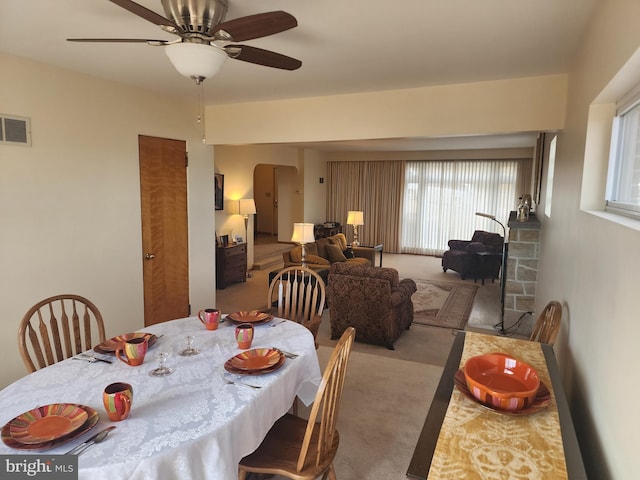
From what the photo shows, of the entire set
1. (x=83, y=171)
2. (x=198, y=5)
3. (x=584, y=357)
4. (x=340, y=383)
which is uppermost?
(x=198, y=5)

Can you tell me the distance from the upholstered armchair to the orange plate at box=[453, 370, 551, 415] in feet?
19.9

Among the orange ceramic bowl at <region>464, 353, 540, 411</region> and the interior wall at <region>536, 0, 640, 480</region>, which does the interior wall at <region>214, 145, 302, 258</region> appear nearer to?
the interior wall at <region>536, 0, 640, 480</region>

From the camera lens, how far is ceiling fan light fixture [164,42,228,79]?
1.63 m

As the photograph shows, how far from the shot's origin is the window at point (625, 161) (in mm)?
1653

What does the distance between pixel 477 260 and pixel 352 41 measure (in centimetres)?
571

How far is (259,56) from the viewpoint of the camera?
198 cm

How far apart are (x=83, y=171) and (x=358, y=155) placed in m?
7.40

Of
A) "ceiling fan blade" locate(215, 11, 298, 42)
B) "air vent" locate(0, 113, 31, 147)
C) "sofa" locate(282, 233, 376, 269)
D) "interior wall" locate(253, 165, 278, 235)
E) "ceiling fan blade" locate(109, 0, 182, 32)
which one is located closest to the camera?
"ceiling fan blade" locate(109, 0, 182, 32)

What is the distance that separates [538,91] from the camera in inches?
125

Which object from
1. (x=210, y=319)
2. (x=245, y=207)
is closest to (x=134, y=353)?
(x=210, y=319)

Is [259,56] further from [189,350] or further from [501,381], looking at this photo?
[501,381]

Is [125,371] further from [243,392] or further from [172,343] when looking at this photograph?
[243,392]

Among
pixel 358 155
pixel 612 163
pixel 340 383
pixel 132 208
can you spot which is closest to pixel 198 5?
pixel 340 383

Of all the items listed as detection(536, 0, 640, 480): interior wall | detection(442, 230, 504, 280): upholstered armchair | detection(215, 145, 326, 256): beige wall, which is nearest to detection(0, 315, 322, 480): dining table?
detection(536, 0, 640, 480): interior wall
